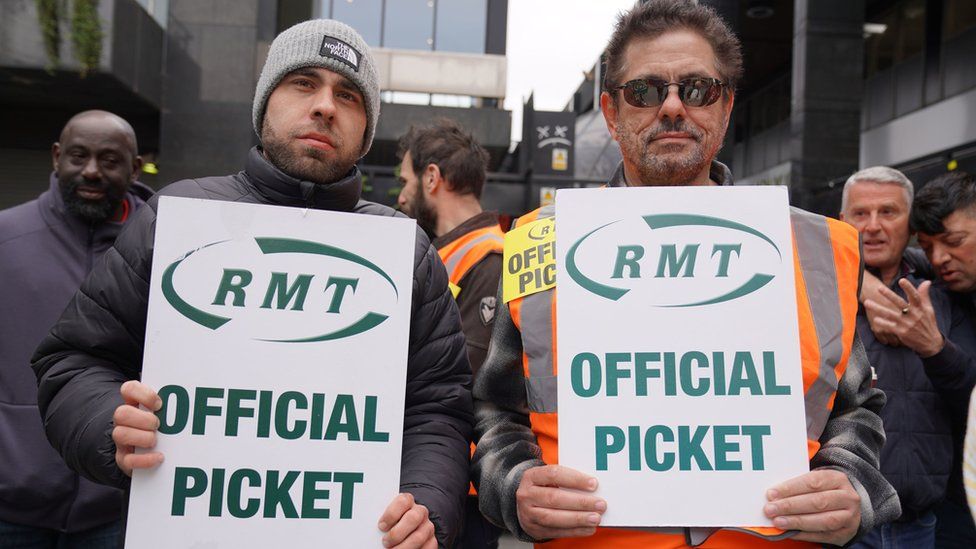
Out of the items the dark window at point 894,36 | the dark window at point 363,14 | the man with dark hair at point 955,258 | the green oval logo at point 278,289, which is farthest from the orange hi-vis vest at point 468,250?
the dark window at point 363,14

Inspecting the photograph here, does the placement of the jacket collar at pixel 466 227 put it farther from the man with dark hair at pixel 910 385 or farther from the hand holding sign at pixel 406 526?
the hand holding sign at pixel 406 526

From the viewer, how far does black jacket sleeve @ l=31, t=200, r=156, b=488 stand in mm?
1604

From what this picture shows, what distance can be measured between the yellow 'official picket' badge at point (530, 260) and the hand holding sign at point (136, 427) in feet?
2.62

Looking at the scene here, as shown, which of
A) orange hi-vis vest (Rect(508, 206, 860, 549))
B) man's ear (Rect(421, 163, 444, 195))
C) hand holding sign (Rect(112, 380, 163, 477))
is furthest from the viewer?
man's ear (Rect(421, 163, 444, 195))

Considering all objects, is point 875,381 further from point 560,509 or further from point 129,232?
point 129,232

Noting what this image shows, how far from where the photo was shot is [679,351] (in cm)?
162

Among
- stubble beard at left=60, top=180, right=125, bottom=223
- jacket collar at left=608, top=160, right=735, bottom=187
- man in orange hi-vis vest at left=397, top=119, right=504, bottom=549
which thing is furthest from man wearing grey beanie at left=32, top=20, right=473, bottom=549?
stubble beard at left=60, top=180, right=125, bottom=223

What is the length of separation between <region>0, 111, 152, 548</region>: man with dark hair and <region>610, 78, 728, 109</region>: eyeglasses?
2017mm

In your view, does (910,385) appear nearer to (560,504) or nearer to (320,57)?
(560,504)

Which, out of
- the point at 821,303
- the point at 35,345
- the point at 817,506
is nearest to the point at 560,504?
the point at 817,506

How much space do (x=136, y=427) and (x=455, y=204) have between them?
213cm

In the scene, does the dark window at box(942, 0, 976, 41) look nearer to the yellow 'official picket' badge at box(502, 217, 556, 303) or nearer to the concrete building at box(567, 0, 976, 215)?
the concrete building at box(567, 0, 976, 215)

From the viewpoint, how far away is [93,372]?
166 centimetres

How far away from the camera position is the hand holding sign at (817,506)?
1.51 m
